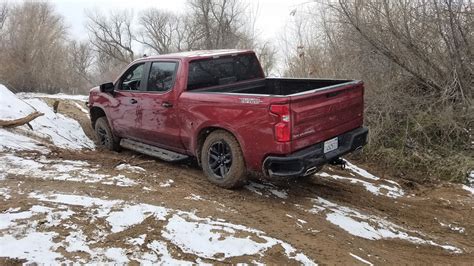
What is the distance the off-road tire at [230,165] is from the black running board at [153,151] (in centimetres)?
60

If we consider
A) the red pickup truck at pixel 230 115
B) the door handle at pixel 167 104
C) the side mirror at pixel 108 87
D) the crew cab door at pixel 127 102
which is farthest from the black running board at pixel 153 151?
the side mirror at pixel 108 87

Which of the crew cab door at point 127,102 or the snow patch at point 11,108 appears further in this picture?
the snow patch at point 11,108

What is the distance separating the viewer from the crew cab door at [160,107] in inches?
242

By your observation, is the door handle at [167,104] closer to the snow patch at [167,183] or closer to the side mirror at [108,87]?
the snow patch at [167,183]

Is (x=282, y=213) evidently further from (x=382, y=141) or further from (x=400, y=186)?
(x=382, y=141)

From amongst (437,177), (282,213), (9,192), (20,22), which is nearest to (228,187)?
(282,213)

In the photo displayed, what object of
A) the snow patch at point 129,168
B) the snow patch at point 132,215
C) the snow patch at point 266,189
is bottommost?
the snow patch at point 266,189

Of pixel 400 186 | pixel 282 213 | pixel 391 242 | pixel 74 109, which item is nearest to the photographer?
pixel 391 242

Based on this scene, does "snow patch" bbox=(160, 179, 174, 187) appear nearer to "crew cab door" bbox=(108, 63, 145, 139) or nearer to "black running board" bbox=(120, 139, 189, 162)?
"black running board" bbox=(120, 139, 189, 162)

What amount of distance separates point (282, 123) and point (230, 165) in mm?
1169

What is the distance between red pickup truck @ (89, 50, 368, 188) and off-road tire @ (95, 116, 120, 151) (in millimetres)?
107

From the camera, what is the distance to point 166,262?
3.71 m

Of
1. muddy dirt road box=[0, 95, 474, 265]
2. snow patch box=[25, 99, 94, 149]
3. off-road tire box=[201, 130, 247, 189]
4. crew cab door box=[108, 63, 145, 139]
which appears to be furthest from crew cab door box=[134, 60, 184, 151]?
snow patch box=[25, 99, 94, 149]

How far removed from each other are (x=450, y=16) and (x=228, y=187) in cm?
524
